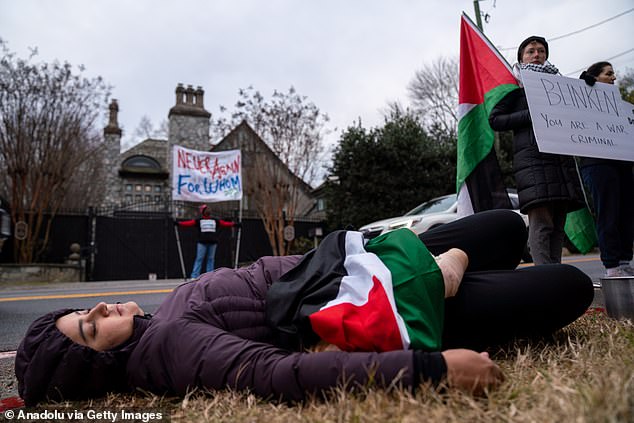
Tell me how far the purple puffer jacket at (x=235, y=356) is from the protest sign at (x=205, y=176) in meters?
10.6

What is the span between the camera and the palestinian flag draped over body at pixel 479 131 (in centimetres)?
389

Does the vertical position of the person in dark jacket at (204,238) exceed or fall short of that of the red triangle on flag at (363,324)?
it exceeds it

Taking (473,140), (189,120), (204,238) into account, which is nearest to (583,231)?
(473,140)

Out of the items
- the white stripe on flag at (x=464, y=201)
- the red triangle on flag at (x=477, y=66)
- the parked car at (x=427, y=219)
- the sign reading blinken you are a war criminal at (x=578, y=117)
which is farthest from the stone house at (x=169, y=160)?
the sign reading blinken you are a war criminal at (x=578, y=117)

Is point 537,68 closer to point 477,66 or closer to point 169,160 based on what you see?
point 477,66

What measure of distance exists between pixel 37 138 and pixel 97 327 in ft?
48.1

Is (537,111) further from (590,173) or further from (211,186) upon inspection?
(211,186)

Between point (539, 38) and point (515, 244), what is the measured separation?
214cm

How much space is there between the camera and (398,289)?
1586mm

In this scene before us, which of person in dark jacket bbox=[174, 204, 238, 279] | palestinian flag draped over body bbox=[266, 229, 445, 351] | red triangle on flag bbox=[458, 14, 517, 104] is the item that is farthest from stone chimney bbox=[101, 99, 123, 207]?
palestinian flag draped over body bbox=[266, 229, 445, 351]

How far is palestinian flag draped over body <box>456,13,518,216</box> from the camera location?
3.89 metres

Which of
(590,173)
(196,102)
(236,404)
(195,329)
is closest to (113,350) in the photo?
(195,329)

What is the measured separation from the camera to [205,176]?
12602 mm

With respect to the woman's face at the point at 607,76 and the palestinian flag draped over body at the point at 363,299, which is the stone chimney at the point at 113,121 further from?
the palestinian flag draped over body at the point at 363,299
